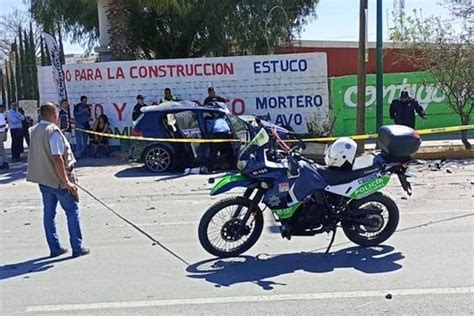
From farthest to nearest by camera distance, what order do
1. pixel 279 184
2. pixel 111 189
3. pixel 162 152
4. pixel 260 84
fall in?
pixel 260 84 → pixel 162 152 → pixel 111 189 → pixel 279 184

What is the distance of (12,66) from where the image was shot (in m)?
58.7

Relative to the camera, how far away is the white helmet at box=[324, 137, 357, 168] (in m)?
6.11

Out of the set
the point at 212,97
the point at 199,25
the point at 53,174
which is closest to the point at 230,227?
the point at 53,174

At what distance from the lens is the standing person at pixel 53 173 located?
20.6ft

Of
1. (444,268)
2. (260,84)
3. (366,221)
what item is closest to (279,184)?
(366,221)

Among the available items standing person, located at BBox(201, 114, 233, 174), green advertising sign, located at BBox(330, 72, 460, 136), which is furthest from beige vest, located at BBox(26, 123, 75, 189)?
green advertising sign, located at BBox(330, 72, 460, 136)

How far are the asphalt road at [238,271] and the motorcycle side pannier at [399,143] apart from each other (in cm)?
98

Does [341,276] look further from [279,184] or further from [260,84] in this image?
[260,84]

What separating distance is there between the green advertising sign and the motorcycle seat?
12584 millimetres

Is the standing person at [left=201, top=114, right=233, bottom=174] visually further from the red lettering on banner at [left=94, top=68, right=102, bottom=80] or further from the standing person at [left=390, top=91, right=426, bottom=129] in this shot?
the red lettering on banner at [left=94, top=68, right=102, bottom=80]

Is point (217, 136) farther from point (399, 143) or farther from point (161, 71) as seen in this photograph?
point (399, 143)

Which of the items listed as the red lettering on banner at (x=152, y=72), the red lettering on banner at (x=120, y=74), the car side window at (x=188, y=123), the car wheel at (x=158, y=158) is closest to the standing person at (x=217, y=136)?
the car side window at (x=188, y=123)

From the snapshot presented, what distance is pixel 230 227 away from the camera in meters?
6.15

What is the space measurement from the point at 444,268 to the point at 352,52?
23828 mm
